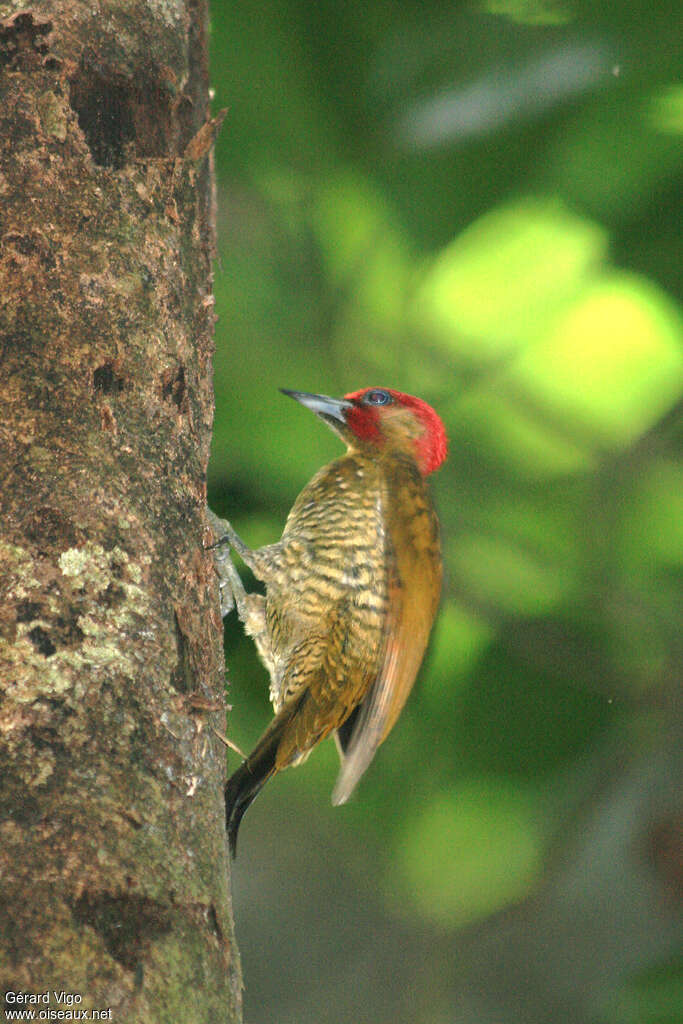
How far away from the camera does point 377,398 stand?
3.92 metres

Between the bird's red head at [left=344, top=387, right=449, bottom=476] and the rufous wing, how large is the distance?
0.96ft

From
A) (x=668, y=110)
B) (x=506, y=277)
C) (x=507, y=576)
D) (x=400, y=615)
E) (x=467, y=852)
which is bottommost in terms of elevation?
(x=467, y=852)

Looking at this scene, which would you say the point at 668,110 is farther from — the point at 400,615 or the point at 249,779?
the point at 249,779

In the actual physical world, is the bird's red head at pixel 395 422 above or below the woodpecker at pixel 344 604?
above

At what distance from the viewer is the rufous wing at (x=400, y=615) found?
121 inches

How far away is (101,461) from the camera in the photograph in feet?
5.36

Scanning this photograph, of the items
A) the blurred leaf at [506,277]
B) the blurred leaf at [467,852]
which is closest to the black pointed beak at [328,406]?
the blurred leaf at [506,277]

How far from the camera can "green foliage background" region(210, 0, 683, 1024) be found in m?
4.44

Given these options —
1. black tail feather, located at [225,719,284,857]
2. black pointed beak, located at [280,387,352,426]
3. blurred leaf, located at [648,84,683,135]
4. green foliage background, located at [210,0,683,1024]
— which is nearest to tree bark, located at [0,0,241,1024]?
black tail feather, located at [225,719,284,857]

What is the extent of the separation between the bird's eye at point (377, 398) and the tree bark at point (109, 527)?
5.63 ft

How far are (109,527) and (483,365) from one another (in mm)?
3115

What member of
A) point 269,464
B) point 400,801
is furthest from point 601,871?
point 269,464

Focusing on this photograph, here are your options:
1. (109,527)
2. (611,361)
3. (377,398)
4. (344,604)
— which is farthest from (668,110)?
(109,527)

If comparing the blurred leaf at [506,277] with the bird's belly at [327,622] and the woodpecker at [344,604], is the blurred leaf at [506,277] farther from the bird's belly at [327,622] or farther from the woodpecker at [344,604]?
the bird's belly at [327,622]
